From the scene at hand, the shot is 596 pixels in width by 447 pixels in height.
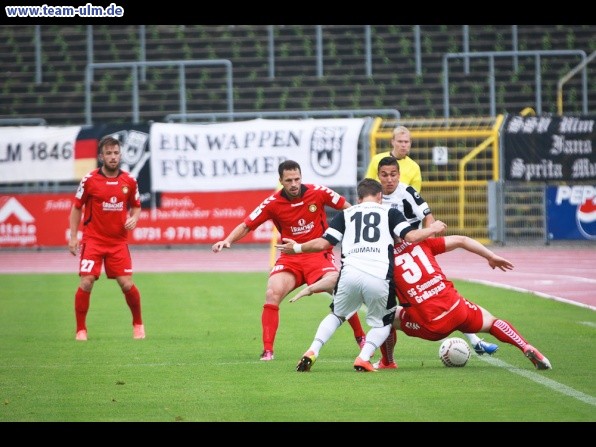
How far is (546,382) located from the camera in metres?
9.12

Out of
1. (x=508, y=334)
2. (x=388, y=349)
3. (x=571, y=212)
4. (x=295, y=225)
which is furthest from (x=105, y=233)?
(x=571, y=212)

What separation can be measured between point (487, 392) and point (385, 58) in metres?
29.0

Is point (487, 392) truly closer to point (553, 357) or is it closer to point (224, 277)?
point (553, 357)

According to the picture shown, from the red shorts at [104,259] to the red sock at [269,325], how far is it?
8.18 feet

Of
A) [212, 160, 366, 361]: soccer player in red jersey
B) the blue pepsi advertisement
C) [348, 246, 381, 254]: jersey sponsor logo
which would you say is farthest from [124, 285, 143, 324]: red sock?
the blue pepsi advertisement

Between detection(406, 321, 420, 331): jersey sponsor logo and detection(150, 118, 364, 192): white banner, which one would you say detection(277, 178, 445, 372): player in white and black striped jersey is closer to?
detection(406, 321, 420, 331): jersey sponsor logo

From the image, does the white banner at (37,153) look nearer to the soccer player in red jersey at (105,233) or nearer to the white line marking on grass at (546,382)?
the soccer player in red jersey at (105,233)

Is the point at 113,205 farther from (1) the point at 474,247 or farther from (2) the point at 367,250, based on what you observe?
(1) the point at 474,247

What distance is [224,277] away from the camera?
2198cm

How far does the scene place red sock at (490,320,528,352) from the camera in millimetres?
9898

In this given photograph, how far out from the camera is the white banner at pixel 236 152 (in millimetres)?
28609

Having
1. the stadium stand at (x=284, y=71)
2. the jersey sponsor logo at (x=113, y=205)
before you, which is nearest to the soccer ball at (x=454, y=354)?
the jersey sponsor logo at (x=113, y=205)

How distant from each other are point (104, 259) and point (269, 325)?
9.24ft
